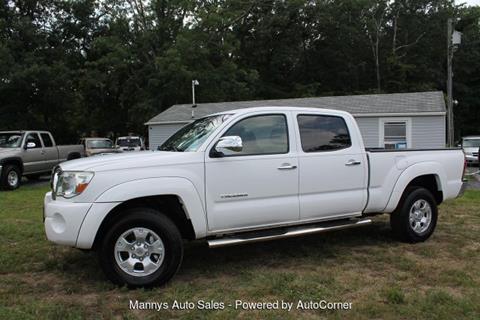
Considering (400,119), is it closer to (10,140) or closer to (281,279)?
(10,140)

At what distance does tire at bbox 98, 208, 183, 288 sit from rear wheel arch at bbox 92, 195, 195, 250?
75 millimetres

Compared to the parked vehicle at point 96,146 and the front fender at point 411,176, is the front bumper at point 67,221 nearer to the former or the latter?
the front fender at point 411,176

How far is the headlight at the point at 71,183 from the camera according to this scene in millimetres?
4508

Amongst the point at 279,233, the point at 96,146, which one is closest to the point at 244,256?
the point at 279,233

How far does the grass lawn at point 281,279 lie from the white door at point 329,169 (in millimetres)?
657

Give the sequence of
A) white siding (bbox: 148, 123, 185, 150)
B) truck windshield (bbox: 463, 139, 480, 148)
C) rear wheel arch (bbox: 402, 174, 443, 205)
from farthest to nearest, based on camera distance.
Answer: white siding (bbox: 148, 123, 185, 150)
truck windshield (bbox: 463, 139, 480, 148)
rear wheel arch (bbox: 402, 174, 443, 205)

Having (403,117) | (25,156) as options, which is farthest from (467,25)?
(25,156)

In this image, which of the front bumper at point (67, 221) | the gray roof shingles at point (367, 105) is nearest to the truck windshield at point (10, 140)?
the gray roof shingles at point (367, 105)

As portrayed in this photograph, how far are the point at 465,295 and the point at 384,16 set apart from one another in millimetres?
44370

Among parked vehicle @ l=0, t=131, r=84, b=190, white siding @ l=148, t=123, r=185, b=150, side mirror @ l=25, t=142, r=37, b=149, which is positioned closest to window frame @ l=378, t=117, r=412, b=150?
white siding @ l=148, t=123, r=185, b=150

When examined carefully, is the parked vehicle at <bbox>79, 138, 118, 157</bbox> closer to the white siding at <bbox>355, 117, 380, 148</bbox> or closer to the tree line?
the tree line

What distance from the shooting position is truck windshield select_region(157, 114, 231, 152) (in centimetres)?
519

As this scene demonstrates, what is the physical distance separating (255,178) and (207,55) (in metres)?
30.0

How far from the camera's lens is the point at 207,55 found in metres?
33.9
